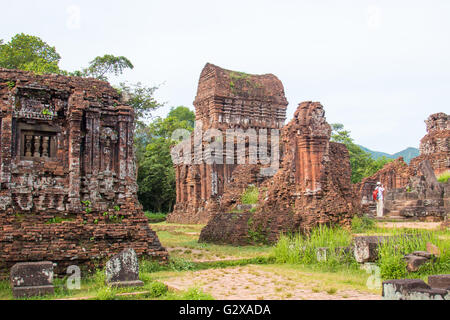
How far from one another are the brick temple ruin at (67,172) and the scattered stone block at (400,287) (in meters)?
5.23

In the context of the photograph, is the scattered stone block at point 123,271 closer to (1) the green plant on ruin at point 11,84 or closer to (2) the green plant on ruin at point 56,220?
(2) the green plant on ruin at point 56,220

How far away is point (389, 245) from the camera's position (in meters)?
7.98

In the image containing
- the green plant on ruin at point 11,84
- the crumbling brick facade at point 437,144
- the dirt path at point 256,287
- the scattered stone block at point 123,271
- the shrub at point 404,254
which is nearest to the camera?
the dirt path at point 256,287

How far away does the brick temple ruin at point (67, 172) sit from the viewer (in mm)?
8586

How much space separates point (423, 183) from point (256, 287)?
576 inches

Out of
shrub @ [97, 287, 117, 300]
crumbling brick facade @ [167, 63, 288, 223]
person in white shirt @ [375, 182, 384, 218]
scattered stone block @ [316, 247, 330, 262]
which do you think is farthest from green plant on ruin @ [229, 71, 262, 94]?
shrub @ [97, 287, 117, 300]

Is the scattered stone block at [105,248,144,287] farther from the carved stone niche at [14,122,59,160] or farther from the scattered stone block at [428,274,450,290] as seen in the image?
the scattered stone block at [428,274,450,290]

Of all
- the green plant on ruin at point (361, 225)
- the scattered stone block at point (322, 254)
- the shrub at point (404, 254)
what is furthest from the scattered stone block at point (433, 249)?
the green plant on ruin at point (361, 225)

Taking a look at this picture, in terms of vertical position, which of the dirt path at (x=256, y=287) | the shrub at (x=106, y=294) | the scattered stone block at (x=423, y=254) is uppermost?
the scattered stone block at (x=423, y=254)

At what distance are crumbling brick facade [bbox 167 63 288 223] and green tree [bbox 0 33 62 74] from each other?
794 cm

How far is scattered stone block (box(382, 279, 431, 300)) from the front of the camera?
5.00 metres

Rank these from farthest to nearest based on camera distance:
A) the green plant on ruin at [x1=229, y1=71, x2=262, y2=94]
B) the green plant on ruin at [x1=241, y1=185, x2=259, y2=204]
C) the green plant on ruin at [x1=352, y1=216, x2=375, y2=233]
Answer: the green plant on ruin at [x1=229, y1=71, x2=262, y2=94] → the green plant on ruin at [x1=241, y1=185, x2=259, y2=204] → the green plant on ruin at [x1=352, y1=216, x2=375, y2=233]

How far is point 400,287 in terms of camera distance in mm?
5055
